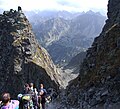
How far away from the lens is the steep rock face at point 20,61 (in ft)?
446

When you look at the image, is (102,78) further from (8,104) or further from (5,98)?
(5,98)

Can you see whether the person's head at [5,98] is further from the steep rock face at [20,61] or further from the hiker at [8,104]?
the steep rock face at [20,61]

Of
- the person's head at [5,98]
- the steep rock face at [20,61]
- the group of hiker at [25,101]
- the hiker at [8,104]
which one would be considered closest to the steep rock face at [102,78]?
the group of hiker at [25,101]

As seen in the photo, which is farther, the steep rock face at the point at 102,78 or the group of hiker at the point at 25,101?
the steep rock face at the point at 102,78

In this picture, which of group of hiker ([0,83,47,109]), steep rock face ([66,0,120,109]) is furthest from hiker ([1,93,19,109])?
steep rock face ([66,0,120,109])

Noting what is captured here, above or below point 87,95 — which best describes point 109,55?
above

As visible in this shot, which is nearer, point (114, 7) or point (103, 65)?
point (103, 65)

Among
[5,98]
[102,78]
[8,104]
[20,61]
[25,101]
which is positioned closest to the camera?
[5,98]

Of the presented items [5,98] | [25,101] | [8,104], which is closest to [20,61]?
[25,101]

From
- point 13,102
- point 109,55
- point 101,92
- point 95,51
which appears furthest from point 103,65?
point 13,102

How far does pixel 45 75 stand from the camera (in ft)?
454

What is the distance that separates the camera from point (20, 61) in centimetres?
13675

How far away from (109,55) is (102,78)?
603cm

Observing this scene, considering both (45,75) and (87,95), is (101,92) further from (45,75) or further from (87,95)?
(45,75)
